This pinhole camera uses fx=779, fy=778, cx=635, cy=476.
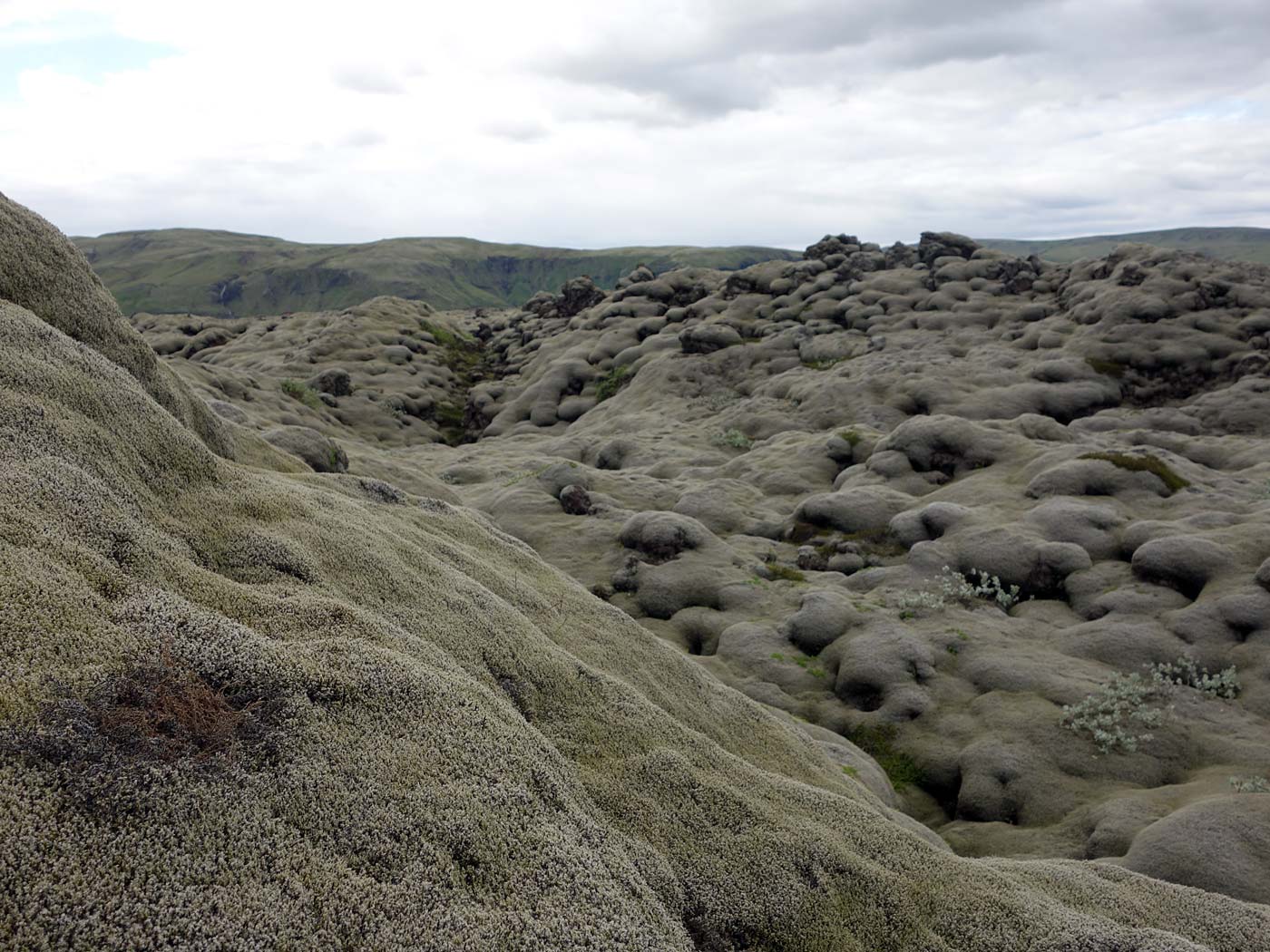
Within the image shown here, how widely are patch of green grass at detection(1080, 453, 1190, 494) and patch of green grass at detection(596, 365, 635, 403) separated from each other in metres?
44.5

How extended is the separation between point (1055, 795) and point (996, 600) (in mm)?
9702

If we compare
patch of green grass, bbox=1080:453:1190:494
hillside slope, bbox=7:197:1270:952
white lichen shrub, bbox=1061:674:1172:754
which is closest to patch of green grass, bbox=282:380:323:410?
hillside slope, bbox=7:197:1270:952

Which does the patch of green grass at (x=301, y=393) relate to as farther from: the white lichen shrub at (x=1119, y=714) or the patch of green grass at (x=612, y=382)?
the white lichen shrub at (x=1119, y=714)

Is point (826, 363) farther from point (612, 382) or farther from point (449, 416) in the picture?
point (449, 416)

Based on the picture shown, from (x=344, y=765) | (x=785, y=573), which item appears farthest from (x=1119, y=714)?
(x=344, y=765)

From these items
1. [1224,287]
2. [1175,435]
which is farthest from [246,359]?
[1224,287]

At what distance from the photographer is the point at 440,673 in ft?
34.0

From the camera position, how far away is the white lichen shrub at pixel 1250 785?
1858 centimetres

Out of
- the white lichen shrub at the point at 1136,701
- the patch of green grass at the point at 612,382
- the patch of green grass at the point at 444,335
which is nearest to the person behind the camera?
the white lichen shrub at the point at 1136,701

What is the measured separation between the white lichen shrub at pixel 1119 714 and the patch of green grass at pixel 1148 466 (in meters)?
14.5

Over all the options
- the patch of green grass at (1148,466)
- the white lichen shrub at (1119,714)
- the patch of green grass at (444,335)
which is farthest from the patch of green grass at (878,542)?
the patch of green grass at (444,335)

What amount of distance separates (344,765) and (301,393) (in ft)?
200

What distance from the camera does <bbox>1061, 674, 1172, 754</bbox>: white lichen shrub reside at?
21.2m

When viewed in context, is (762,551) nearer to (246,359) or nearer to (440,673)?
(440,673)
